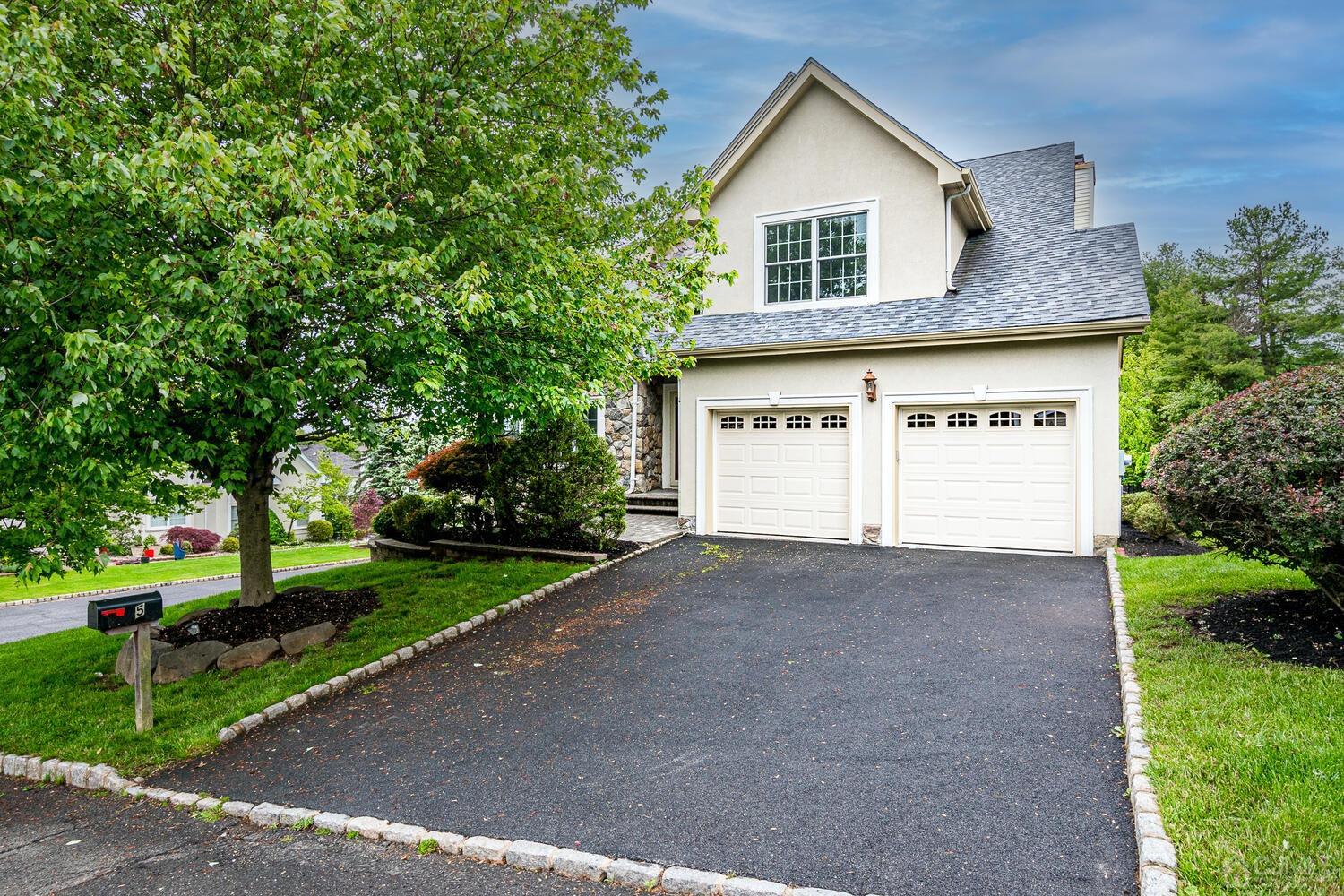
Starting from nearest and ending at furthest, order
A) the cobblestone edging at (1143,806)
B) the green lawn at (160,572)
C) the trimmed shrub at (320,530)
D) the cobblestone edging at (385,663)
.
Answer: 1. the cobblestone edging at (1143,806)
2. the cobblestone edging at (385,663)
3. the green lawn at (160,572)
4. the trimmed shrub at (320,530)

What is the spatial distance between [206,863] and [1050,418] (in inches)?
405

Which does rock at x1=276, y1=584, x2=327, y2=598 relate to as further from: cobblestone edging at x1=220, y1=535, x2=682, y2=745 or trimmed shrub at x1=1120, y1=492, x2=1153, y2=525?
trimmed shrub at x1=1120, y1=492, x2=1153, y2=525

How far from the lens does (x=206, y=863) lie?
3.53m

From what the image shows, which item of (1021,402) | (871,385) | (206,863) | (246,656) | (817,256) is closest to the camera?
(206,863)

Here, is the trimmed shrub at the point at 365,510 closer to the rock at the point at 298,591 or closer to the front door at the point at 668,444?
the front door at the point at 668,444

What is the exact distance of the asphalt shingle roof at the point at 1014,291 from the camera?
999 centimetres

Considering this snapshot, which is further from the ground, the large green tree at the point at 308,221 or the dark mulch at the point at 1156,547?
the large green tree at the point at 308,221

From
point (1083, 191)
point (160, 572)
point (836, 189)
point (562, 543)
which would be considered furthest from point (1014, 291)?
point (160, 572)

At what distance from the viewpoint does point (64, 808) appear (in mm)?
4340

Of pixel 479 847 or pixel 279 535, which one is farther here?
pixel 279 535

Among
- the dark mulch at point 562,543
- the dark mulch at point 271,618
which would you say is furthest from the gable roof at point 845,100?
the dark mulch at point 271,618

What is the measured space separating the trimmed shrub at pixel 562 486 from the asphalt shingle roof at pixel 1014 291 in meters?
2.34

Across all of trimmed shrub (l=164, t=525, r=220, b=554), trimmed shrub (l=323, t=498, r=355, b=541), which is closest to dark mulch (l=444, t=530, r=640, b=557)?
trimmed shrub (l=323, t=498, r=355, b=541)

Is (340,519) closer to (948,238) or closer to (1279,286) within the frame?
(948,238)
